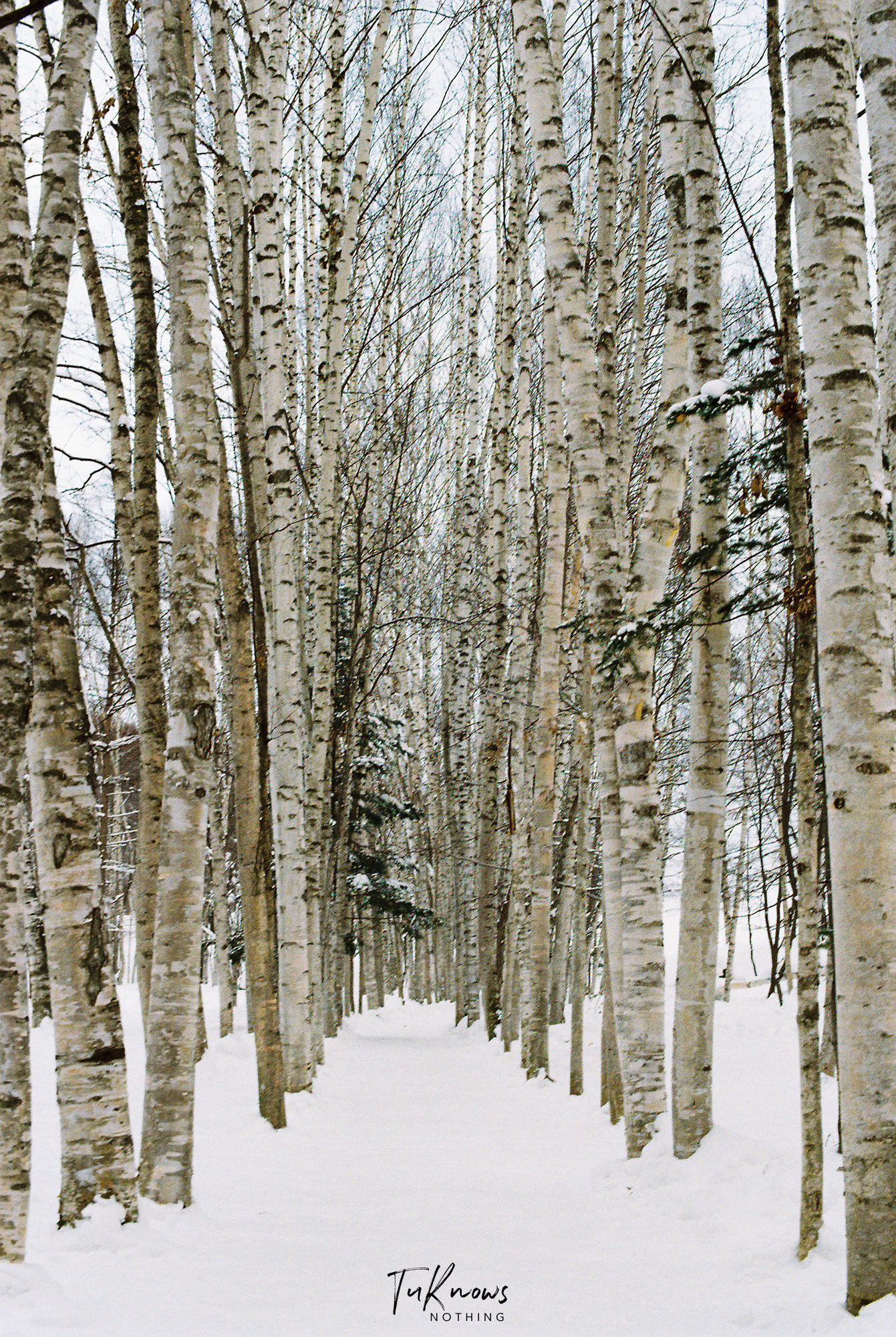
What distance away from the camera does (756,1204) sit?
3.76 meters

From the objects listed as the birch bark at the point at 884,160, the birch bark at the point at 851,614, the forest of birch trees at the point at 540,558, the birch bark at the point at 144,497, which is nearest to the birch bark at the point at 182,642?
Result: the forest of birch trees at the point at 540,558

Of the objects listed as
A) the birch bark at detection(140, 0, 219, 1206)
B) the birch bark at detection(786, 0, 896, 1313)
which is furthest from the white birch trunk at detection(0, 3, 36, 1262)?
the birch bark at detection(786, 0, 896, 1313)

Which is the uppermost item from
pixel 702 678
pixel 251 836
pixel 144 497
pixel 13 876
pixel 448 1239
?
pixel 144 497

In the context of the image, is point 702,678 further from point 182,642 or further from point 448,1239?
point 448,1239

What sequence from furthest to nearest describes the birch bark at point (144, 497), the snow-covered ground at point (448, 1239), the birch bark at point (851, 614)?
the birch bark at point (144, 497) → the snow-covered ground at point (448, 1239) → the birch bark at point (851, 614)

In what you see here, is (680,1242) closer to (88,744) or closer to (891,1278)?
(891,1278)

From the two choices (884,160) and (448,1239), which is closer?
(884,160)

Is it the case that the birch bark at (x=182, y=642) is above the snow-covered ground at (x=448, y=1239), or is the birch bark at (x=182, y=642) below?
above

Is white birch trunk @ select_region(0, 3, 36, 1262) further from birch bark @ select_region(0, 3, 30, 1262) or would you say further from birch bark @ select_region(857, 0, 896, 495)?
birch bark @ select_region(857, 0, 896, 495)

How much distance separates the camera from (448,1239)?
12.4 ft

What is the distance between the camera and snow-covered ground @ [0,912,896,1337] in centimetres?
277

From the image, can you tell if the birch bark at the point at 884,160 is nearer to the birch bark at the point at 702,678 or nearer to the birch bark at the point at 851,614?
the birch bark at the point at 851,614

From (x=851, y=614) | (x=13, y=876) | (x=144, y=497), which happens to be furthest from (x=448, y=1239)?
(x=144, y=497)

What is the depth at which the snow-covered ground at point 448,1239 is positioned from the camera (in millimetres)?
2770
